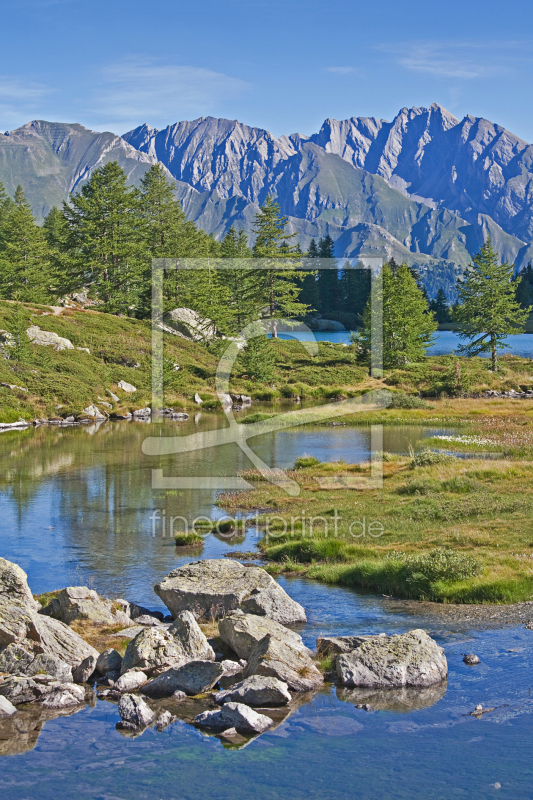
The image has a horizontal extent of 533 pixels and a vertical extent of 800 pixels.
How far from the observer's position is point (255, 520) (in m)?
28.6

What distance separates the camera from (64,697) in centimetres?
1353

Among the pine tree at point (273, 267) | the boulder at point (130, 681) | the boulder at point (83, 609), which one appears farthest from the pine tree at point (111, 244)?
the boulder at point (130, 681)

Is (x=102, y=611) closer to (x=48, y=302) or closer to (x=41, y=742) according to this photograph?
(x=41, y=742)

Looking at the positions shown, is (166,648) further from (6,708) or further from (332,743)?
(332,743)

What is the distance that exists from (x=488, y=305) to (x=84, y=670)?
86225mm

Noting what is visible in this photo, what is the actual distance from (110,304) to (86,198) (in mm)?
13998

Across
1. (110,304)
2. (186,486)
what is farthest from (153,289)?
(186,486)

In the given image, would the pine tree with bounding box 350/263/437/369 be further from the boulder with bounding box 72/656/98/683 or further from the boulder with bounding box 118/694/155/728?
the boulder with bounding box 118/694/155/728

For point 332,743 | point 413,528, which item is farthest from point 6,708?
point 413,528

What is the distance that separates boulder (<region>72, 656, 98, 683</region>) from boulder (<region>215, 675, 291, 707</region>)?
2.85m

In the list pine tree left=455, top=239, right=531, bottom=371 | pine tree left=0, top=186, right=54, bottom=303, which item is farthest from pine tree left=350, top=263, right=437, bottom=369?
pine tree left=0, top=186, right=54, bottom=303

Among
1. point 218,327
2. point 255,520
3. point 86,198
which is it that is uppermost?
point 86,198

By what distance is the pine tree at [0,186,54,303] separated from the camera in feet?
284

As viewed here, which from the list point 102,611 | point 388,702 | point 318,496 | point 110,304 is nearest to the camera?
point 388,702
